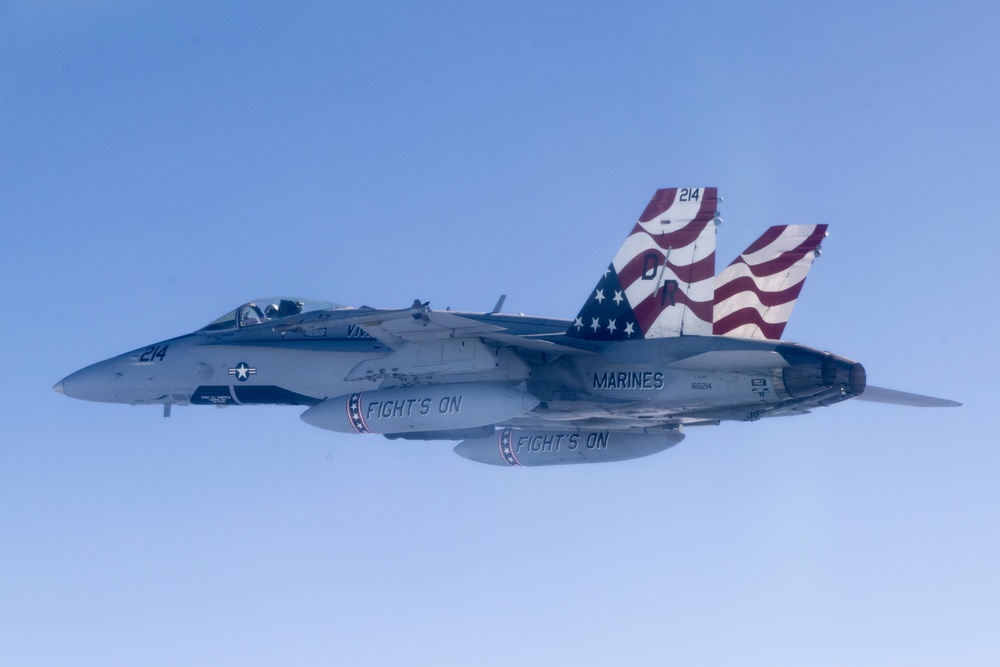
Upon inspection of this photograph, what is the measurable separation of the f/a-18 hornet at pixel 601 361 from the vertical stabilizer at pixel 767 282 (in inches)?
0.9

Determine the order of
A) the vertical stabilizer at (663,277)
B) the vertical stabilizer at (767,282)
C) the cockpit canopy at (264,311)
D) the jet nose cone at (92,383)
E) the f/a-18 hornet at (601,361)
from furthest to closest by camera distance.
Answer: the jet nose cone at (92,383), the cockpit canopy at (264,311), the vertical stabilizer at (767,282), the vertical stabilizer at (663,277), the f/a-18 hornet at (601,361)

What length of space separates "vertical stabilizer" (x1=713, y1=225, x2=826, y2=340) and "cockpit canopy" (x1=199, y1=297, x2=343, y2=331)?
7.27 m

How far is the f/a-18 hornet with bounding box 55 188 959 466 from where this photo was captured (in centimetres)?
1734

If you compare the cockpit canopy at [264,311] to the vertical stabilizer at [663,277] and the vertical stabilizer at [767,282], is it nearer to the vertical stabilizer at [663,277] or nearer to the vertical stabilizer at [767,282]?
the vertical stabilizer at [663,277]

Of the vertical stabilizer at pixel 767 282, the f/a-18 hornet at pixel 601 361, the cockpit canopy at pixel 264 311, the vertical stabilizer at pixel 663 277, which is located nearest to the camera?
the f/a-18 hornet at pixel 601 361

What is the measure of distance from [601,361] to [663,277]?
1622 mm

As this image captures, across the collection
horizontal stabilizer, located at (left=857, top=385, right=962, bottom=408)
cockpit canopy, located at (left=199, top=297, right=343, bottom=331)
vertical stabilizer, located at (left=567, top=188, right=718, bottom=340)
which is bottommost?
horizontal stabilizer, located at (left=857, top=385, right=962, bottom=408)

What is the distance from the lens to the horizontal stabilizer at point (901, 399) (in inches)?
781

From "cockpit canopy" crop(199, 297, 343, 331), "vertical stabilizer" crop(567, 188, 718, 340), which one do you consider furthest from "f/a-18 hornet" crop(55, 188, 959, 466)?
"cockpit canopy" crop(199, 297, 343, 331)

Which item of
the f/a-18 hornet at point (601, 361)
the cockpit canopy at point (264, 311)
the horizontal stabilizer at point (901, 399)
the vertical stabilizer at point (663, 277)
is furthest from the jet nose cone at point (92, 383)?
the horizontal stabilizer at point (901, 399)

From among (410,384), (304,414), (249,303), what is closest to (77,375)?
(249,303)

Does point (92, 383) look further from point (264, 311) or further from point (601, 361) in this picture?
point (601, 361)

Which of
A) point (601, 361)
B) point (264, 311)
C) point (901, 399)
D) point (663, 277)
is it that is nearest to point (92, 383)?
point (264, 311)

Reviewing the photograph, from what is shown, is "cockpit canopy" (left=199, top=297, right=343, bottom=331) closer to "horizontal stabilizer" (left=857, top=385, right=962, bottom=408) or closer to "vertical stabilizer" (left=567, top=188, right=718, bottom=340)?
"vertical stabilizer" (left=567, top=188, right=718, bottom=340)
